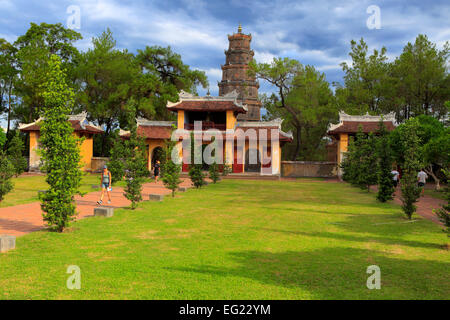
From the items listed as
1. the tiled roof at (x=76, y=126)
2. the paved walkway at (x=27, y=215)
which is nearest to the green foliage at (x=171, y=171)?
the paved walkway at (x=27, y=215)

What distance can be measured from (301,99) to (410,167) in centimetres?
3143

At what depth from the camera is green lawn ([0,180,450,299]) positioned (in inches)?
193

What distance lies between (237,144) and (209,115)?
440 centimetres

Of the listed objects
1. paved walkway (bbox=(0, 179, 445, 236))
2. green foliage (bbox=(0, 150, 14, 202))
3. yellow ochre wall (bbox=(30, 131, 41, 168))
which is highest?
yellow ochre wall (bbox=(30, 131, 41, 168))

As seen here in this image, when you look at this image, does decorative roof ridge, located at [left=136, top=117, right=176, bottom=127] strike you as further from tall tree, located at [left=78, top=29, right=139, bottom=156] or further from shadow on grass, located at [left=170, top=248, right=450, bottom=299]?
shadow on grass, located at [left=170, top=248, right=450, bottom=299]

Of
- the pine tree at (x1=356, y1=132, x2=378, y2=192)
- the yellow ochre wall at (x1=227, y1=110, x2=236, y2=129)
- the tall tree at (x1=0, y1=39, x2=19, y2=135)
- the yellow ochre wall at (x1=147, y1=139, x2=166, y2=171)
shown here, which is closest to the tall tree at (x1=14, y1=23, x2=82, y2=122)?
the tall tree at (x1=0, y1=39, x2=19, y2=135)

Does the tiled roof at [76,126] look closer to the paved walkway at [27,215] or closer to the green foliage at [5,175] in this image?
the green foliage at [5,175]

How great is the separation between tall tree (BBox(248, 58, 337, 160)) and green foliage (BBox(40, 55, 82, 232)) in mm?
29967

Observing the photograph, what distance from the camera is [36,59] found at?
118 feet

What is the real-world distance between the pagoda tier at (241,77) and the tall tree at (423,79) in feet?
53.0
